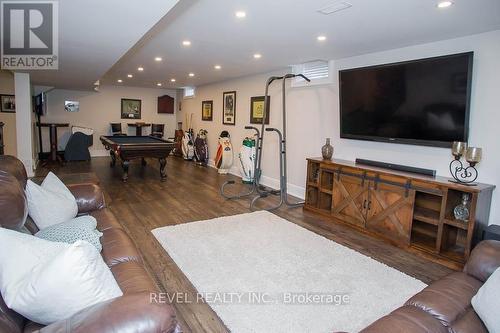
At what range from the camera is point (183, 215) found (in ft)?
13.5

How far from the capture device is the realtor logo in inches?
92.7

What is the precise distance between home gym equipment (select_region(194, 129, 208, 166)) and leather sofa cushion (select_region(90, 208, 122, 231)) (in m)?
5.70

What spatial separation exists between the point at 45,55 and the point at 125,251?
135 inches

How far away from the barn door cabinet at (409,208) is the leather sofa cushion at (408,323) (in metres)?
1.93

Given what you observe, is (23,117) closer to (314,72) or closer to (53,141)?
(53,141)

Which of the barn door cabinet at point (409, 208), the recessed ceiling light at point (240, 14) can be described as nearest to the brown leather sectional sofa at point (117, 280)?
the recessed ceiling light at point (240, 14)

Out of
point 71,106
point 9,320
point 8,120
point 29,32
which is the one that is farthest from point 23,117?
point 9,320

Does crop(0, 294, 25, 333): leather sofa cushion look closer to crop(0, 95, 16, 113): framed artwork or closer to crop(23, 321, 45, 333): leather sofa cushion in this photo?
crop(23, 321, 45, 333): leather sofa cushion

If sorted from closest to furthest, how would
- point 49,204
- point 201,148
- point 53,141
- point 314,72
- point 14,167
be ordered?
1. point 49,204
2. point 14,167
3. point 314,72
4. point 53,141
5. point 201,148

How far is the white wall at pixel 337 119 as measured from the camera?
10.0ft

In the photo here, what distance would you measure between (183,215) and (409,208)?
9.07ft

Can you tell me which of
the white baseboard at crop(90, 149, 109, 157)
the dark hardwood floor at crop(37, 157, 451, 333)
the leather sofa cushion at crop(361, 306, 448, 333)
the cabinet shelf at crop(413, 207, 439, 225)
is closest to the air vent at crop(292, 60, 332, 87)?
the dark hardwood floor at crop(37, 157, 451, 333)

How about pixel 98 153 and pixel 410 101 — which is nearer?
pixel 410 101

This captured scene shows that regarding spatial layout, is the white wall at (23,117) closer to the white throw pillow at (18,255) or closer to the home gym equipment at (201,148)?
the home gym equipment at (201,148)
